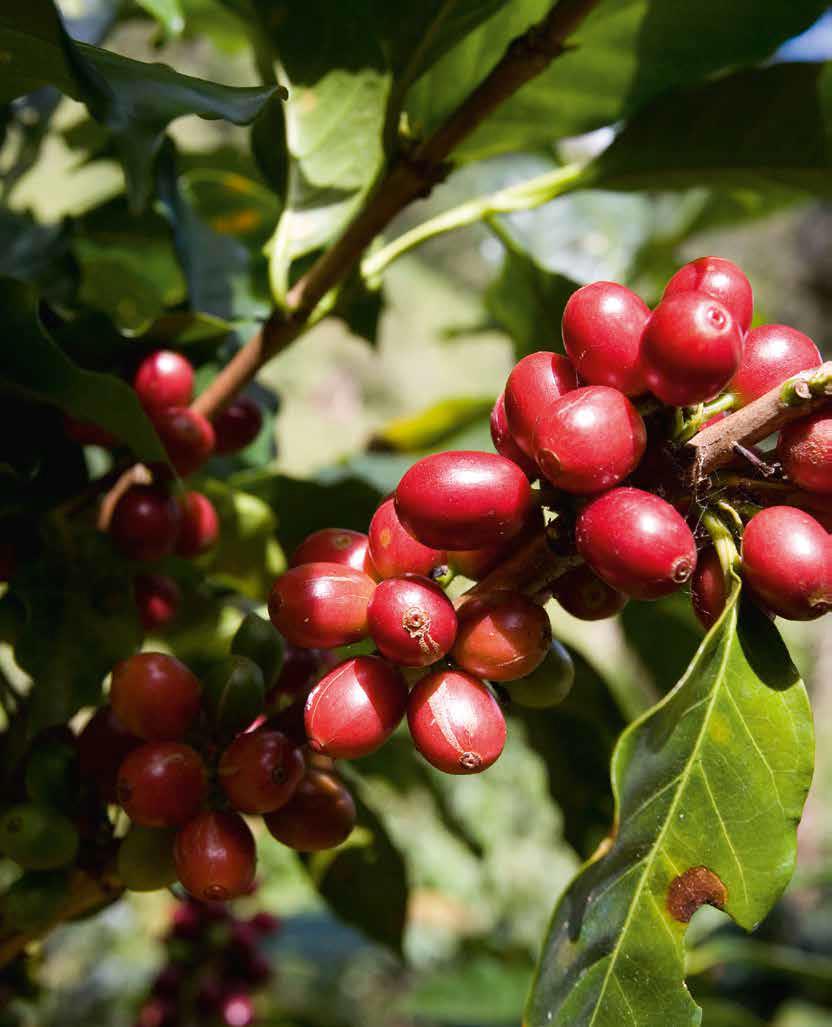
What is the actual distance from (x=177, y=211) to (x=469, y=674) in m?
0.63

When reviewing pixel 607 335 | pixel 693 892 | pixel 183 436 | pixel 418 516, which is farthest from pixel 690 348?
pixel 183 436

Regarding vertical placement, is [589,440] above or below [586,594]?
above

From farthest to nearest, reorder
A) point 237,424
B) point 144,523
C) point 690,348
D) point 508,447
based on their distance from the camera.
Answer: point 237,424 → point 144,523 → point 508,447 → point 690,348

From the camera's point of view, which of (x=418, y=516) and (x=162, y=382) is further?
(x=162, y=382)

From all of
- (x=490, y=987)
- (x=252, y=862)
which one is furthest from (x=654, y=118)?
(x=490, y=987)

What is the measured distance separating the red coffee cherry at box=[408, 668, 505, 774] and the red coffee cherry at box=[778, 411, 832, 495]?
198 mm

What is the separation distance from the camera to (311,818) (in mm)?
626

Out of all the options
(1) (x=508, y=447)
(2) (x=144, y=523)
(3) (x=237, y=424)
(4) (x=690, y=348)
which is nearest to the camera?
(4) (x=690, y=348)

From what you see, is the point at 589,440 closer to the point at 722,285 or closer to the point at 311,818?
the point at 722,285

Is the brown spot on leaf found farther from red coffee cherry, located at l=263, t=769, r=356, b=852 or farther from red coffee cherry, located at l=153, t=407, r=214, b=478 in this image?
red coffee cherry, located at l=153, t=407, r=214, b=478

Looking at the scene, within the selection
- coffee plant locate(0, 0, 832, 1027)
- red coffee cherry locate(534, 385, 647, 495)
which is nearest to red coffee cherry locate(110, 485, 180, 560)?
coffee plant locate(0, 0, 832, 1027)

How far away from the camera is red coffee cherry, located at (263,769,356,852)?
626 mm

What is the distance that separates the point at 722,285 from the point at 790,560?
15 centimetres

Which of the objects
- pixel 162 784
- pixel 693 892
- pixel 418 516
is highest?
pixel 418 516
